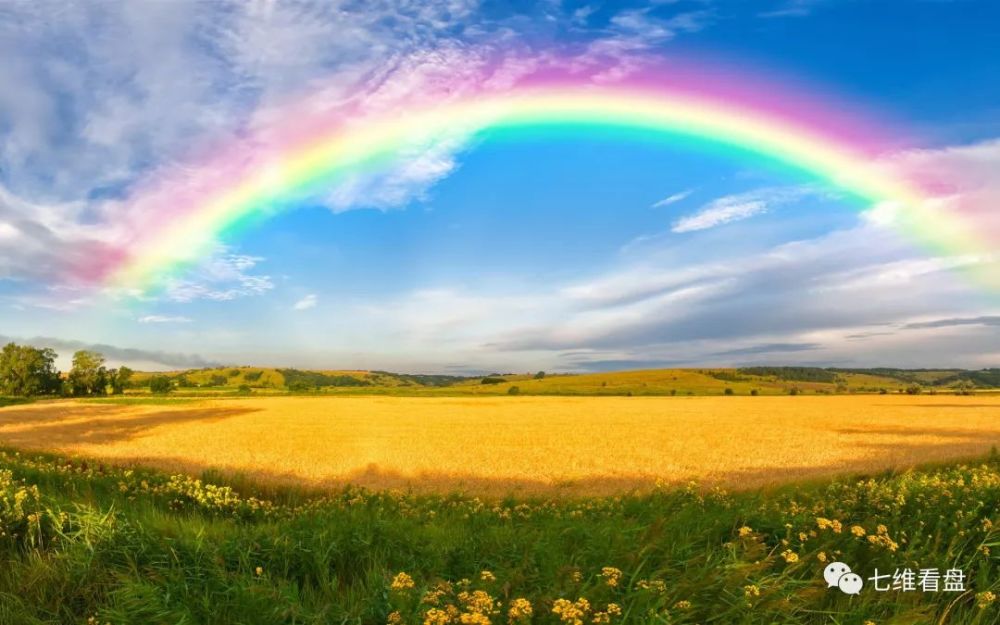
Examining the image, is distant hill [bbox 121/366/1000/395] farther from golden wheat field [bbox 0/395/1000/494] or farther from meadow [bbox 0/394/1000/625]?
meadow [bbox 0/394/1000/625]

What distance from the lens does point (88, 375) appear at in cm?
11850

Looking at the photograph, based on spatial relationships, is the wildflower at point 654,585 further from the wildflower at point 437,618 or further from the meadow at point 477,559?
the wildflower at point 437,618

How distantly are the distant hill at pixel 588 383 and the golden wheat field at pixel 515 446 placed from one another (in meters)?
74.2

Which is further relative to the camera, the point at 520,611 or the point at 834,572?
the point at 834,572

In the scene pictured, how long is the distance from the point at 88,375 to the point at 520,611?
470 ft

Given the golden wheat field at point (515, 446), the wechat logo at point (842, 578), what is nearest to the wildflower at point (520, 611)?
the wechat logo at point (842, 578)

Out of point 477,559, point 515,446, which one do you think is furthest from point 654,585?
point 515,446

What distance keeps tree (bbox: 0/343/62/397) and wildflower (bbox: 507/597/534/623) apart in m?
143

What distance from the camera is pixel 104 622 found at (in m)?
4.59

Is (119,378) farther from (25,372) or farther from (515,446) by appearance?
(515,446)

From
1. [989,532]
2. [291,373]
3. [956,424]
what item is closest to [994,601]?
[989,532]

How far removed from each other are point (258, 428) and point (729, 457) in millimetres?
35623

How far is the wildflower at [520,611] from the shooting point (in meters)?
3.61

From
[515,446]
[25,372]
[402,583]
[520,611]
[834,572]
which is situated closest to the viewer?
[520,611]
